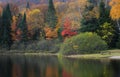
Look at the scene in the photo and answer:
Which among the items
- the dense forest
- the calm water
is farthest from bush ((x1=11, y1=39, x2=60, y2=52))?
the calm water

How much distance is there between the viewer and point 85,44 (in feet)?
206

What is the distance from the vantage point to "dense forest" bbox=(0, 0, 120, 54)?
6306 centimetres

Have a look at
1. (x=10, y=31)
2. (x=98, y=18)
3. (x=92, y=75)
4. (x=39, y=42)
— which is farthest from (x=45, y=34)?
(x=92, y=75)

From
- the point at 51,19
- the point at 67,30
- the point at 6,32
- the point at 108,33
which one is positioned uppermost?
the point at 51,19

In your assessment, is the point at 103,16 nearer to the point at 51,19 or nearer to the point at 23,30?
the point at 51,19

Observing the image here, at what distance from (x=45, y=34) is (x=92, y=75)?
174 feet

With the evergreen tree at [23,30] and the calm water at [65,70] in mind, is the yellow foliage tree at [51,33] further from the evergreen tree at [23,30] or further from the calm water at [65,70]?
the calm water at [65,70]

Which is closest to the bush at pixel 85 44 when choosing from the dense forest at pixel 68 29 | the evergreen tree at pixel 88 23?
the dense forest at pixel 68 29

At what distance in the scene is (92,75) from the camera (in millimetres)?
31188

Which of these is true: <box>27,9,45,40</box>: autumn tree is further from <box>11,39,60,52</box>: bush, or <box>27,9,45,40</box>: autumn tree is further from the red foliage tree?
the red foliage tree

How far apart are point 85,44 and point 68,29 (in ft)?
40.1

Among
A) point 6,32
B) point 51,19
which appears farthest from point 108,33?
point 6,32

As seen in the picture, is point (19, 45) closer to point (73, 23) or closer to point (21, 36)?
point (21, 36)

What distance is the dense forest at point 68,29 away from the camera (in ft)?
207
